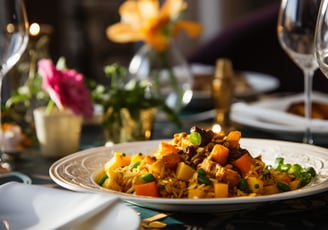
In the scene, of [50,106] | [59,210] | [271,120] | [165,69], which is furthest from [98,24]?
[59,210]

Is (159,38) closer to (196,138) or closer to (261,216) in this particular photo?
(196,138)

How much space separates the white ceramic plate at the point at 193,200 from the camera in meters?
0.94

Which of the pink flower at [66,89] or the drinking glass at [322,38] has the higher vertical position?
the drinking glass at [322,38]

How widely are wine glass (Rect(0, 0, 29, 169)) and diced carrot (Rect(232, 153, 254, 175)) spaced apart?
22.2 inches

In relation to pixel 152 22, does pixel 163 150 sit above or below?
below

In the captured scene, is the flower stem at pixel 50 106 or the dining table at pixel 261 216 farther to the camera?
the flower stem at pixel 50 106

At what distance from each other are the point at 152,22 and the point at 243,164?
966 millimetres

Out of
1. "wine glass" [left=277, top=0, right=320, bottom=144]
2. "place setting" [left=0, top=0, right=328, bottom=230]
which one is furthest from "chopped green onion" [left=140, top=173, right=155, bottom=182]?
"wine glass" [left=277, top=0, right=320, bottom=144]

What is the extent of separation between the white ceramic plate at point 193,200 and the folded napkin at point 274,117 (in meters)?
0.36

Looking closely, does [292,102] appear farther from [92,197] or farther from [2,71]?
[92,197]

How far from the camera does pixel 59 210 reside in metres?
0.90

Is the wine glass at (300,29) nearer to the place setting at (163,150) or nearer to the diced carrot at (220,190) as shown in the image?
the place setting at (163,150)

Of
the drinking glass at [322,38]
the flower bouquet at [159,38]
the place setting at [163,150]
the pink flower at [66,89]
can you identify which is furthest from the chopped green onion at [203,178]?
the flower bouquet at [159,38]

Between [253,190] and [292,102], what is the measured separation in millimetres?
951
